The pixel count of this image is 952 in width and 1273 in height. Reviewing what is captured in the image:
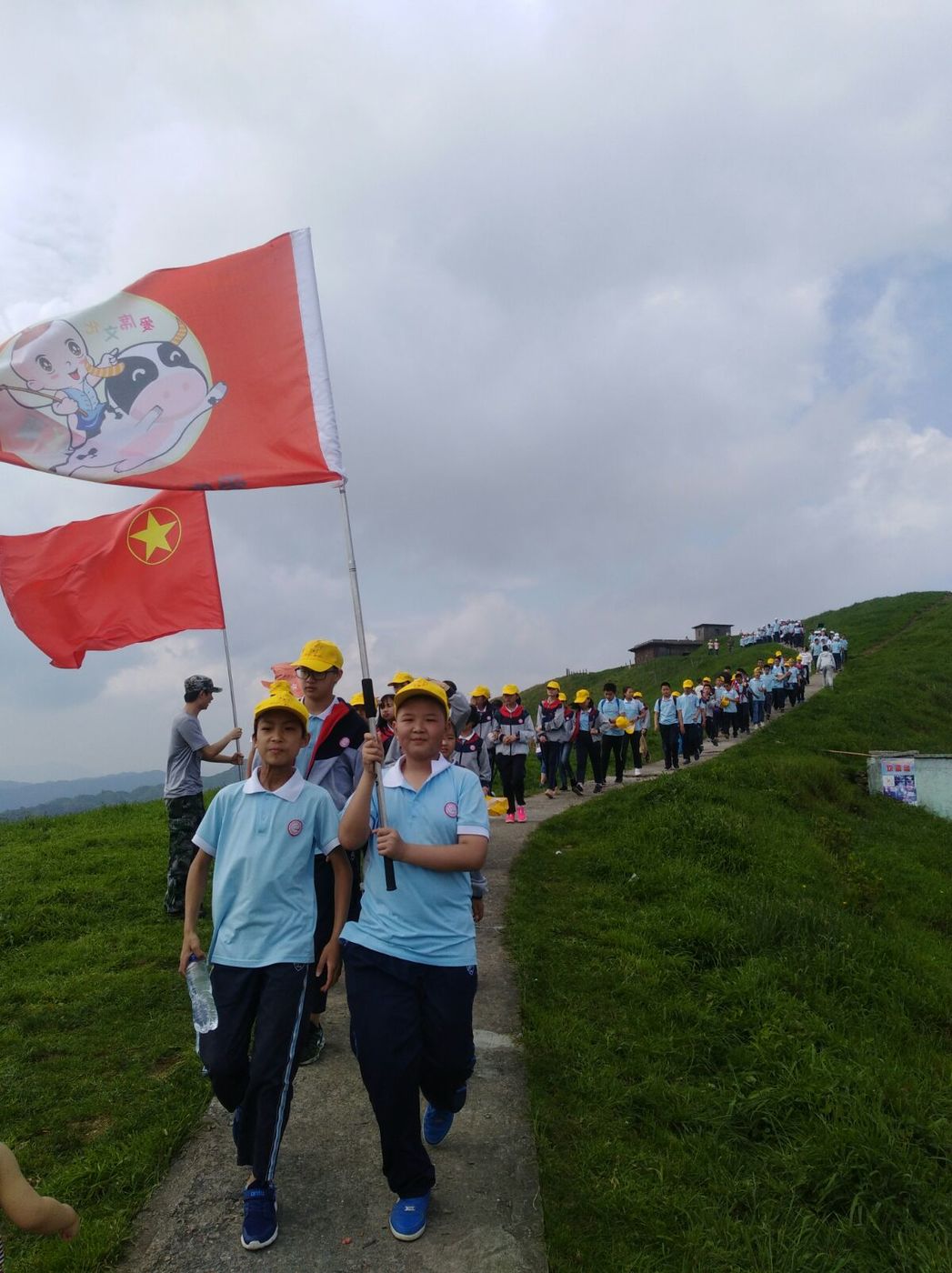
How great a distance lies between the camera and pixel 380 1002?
324 cm

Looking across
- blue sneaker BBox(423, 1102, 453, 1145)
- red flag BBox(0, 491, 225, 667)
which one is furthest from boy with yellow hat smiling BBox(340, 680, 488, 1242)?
red flag BBox(0, 491, 225, 667)

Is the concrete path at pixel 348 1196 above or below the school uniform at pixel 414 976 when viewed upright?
Result: below

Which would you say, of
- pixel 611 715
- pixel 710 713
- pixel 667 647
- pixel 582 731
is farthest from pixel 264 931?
pixel 667 647

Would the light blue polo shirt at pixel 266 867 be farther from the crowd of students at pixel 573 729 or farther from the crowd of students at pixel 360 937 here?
the crowd of students at pixel 573 729

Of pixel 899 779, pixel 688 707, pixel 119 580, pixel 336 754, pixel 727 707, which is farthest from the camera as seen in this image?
pixel 727 707

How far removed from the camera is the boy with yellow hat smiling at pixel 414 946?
10.5 feet

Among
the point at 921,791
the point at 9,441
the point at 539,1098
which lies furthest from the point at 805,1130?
the point at 921,791

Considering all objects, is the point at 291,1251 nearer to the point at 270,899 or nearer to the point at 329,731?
the point at 270,899

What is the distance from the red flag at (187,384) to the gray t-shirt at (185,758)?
334 cm

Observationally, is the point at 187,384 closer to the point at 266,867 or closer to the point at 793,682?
the point at 266,867

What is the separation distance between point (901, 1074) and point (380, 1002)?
4.18m

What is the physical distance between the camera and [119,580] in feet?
21.0

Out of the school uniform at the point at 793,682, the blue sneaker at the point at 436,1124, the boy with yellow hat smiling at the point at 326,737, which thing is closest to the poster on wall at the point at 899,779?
the school uniform at the point at 793,682

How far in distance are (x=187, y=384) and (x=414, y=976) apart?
3.59 m
